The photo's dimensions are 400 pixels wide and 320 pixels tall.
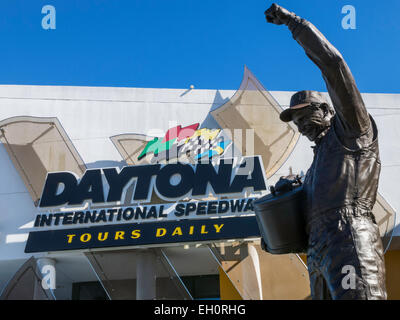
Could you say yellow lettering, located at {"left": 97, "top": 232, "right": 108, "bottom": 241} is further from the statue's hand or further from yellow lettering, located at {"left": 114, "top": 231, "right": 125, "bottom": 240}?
the statue's hand

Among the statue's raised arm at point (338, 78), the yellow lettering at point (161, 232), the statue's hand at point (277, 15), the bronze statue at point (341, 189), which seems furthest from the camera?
the yellow lettering at point (161, 232)

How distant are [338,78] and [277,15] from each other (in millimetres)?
523

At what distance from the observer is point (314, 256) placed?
236 cm

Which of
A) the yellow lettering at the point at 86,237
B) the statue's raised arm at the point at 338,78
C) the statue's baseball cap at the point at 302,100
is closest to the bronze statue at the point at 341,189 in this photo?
the statue's raised arm at the point at 338,78

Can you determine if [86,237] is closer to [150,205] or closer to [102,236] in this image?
[102,236]

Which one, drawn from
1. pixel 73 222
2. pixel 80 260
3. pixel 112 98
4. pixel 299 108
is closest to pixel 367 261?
pixel 299 108

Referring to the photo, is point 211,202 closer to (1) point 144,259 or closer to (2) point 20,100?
(1) point 144,259

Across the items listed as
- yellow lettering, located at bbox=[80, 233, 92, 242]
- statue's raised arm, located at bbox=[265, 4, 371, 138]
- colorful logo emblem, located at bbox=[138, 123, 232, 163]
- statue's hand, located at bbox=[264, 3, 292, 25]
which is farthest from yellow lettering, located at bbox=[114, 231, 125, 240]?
statue's raised arm, located at bbox=[265, 4, 371, 138]

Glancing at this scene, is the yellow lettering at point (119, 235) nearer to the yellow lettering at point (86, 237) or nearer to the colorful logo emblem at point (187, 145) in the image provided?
the yellow lettering at point (86, 237)

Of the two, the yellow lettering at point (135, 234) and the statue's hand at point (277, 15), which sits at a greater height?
the yellow lettering at point (135, 234)

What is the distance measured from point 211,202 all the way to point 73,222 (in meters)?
3.67

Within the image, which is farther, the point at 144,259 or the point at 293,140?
the point at 293,140

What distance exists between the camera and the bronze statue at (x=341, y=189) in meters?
2.17

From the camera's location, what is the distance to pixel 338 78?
2.31m
